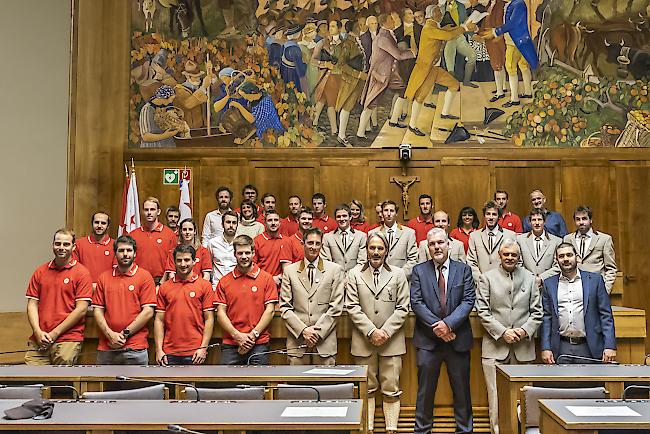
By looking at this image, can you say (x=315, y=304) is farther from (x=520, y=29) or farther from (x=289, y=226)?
(x=520, y=29)

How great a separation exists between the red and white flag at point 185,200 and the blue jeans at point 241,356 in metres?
4.68

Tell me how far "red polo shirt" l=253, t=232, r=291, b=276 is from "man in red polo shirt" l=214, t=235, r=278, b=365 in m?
1.42

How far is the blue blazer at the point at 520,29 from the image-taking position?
1130 centimetres

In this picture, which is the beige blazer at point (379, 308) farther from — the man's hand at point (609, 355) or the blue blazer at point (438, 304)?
the man's hand at point (609, 355)

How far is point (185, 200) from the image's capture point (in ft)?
36.3

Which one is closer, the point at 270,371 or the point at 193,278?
the point at 270,371

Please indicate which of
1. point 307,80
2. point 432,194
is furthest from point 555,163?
point 307,80

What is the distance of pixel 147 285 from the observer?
21.4 feet

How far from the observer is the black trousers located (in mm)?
6480

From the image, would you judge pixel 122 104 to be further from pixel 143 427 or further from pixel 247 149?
pixel 143 427

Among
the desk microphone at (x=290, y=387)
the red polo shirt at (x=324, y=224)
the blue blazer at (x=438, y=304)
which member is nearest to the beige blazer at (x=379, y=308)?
the blue blazer at (x=438, y=304)

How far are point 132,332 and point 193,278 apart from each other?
27.0 inches

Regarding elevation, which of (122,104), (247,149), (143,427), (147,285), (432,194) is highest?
(122,104)

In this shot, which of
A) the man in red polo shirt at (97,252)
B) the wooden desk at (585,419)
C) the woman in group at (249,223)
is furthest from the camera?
the woman in group at (249,223)
